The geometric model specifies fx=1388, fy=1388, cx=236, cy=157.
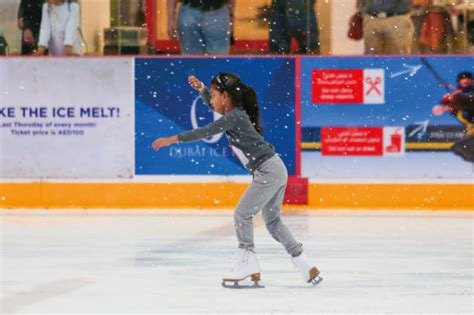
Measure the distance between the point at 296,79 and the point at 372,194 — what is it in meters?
1.22

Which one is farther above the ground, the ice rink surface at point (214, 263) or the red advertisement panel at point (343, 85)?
the red advertisement panel at point (343, 85)

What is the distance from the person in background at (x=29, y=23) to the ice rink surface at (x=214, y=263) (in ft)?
5.36

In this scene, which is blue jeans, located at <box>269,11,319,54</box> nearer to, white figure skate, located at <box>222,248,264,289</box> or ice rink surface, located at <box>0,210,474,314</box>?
ice rink surface, located at <box>0,210,474,314</box>

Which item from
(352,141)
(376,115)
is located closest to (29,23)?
(352,141)

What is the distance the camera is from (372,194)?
1216cm

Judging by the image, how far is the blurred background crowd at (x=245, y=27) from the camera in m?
12.2

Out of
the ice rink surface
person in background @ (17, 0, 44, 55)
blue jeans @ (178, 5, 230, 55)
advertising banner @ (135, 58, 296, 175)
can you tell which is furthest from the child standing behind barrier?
person in background @ (17, 0, 44, 55)

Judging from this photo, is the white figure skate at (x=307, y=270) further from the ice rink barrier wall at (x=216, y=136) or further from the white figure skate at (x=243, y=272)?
the ice rink barrier wall at (x=216, y=136)

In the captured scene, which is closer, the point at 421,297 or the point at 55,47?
the point at 421,297

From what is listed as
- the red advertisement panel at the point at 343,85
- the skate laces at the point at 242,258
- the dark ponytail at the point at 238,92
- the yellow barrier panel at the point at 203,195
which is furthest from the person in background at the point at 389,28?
the skate laces at the point at 242,258

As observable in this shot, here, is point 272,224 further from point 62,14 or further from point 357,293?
point 62,14

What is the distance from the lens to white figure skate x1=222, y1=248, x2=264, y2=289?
24.2 ft

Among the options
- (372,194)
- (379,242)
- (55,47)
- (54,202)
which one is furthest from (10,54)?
(379,242)

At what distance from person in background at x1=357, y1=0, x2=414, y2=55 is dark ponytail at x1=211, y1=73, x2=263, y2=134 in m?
5.07
